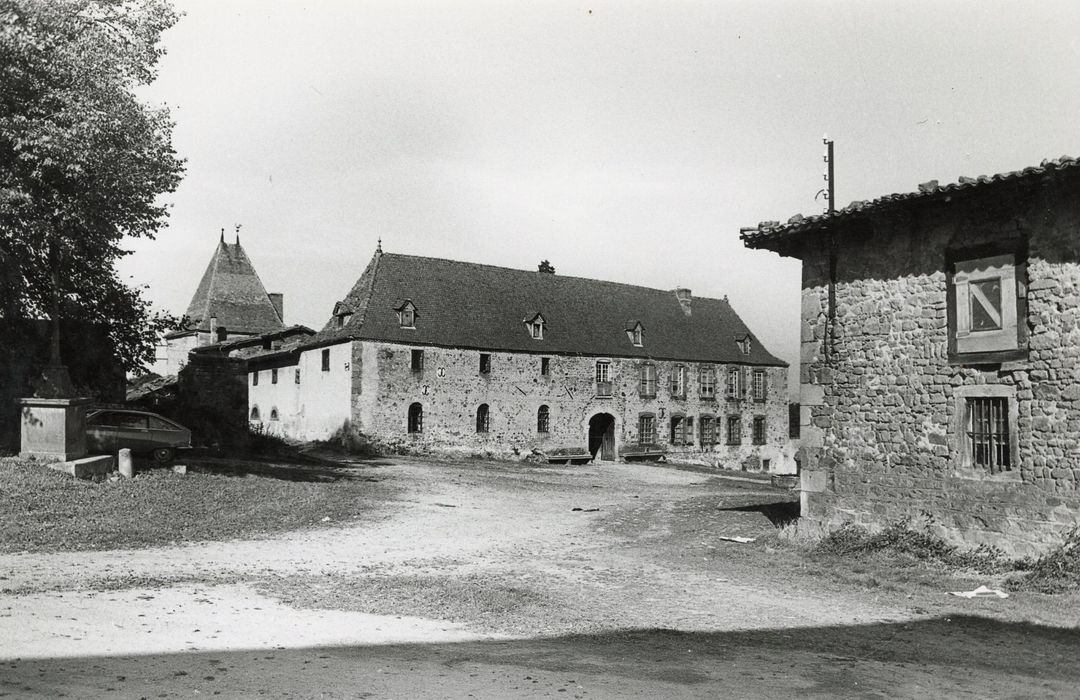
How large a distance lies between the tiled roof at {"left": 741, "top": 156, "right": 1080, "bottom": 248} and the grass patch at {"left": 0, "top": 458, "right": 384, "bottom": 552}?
8.82m

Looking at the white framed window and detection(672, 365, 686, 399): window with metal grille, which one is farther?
detection(672, 365, 686, 399): window with metal grille

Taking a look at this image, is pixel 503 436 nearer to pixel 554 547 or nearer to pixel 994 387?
pixel 554 547

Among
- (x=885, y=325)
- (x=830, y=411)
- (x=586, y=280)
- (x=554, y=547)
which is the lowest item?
(x=554, y=547)

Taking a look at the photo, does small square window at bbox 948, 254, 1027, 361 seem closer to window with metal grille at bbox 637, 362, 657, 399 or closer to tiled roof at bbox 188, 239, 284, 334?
window with metal grille at bbox 637, 362, 657, 399

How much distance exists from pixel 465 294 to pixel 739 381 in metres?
16.4

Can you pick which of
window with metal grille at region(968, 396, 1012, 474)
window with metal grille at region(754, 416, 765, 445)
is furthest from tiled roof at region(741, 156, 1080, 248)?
window with metal grille at region(754, 416, 765, 445)

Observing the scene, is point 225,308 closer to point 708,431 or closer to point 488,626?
point 708,431

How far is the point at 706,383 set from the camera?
44156 mm

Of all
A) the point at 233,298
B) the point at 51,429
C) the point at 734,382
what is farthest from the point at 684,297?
the point at 51,429

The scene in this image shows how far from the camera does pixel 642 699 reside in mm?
5418

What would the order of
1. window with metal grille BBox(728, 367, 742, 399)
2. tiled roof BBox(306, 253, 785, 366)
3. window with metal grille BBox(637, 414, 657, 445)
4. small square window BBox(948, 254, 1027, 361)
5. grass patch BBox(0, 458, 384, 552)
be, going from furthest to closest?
window with metal grille BBox(728, 367, 742, 399) → window with metal grille BBox(637, 414, 657, 445) → tiled roof BBox(306, 253, 785, 366) → grass patch BBox(0, 458, 384, 552) → small square window BBox(948, 254, 1027, 361)

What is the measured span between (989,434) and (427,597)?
779cm

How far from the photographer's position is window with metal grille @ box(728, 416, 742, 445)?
146 ft

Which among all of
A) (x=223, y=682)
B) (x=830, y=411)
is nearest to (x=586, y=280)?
(x=830, y=411)
